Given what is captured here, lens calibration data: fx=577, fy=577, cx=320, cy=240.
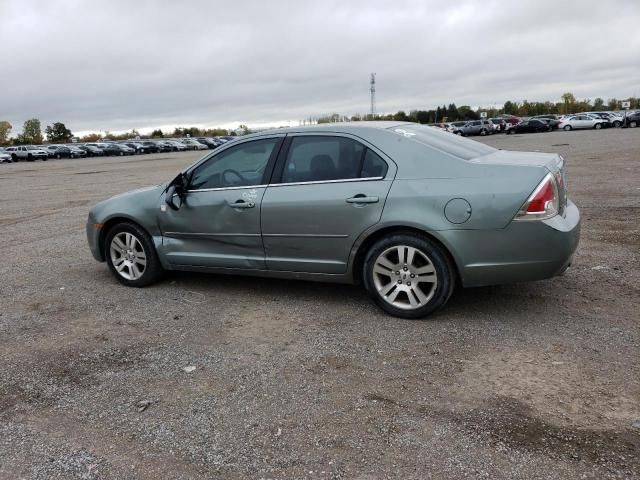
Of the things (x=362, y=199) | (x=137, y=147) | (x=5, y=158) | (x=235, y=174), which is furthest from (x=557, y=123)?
(x=362, y=199)

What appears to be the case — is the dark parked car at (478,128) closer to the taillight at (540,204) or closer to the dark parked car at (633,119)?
the dark parked car at (633,119)

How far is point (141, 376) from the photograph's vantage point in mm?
4012

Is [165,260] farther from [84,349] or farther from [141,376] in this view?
[141,376]

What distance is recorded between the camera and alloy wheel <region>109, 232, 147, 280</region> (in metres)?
6.10

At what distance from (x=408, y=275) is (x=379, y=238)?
1.29ft

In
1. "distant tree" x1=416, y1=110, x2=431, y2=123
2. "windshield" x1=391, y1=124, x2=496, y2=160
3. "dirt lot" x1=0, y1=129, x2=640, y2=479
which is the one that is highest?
"distant tree" x1=416, y1=110, x2=431, y2=123

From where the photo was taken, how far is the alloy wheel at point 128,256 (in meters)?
6.10

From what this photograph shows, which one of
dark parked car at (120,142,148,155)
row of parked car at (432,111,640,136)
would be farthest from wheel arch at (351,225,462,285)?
dark parked car at (120,142,148,155)

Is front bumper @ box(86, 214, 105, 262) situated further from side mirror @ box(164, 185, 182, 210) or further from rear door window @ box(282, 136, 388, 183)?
rear door window @ box(282, 136, 388, 183)

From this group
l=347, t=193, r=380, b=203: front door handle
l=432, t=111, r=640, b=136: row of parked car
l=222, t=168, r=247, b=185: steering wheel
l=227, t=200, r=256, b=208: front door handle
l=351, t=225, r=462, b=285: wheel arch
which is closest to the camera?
l=351, t=225, r=462, b=285: wheel arch

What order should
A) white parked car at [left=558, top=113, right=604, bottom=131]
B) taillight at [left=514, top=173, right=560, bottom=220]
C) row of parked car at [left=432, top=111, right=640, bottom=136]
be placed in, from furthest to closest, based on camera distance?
1. white parked car at [left=558, top=113, right=604, bottom=131]
2. row of parked car at [left=432, top=111, right=640, bottom=136]
3. taillight at [left=514, top=173, right=560, bottom=220]

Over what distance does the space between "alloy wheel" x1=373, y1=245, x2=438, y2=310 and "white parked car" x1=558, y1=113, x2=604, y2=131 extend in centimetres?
5610

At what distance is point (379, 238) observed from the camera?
4.82m

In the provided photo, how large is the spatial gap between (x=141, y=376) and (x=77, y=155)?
72.4 meters
